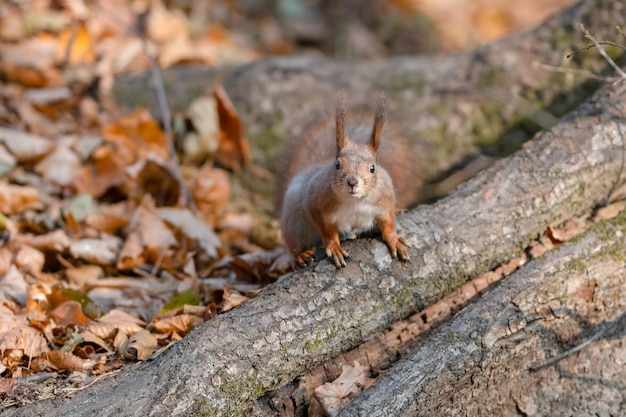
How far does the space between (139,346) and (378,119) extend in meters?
1.05

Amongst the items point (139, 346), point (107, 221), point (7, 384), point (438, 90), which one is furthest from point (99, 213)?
point (438, 90)

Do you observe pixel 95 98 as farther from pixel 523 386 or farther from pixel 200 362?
pixel 523 386

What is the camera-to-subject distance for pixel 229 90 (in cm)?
400

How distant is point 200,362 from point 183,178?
6.27ft

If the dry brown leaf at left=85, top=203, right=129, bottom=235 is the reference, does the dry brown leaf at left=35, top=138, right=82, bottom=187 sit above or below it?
above

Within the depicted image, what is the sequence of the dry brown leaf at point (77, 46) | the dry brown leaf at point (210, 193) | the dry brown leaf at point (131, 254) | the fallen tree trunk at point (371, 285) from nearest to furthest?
the fallen tree trunk at point (371, 285)
the dry brown leaf at point (131, 254)
the dry brown leaf at point (210, 193)
the dry brown leaf at point (77, 46)

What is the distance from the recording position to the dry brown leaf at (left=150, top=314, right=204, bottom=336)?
7.45 ft

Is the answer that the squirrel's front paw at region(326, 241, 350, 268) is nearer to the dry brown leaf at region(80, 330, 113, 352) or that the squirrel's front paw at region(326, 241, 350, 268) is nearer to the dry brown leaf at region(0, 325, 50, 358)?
the dry brown leaf at region(80, 330, 113, 352)

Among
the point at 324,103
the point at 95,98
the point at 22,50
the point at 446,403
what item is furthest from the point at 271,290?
the point at 22,50

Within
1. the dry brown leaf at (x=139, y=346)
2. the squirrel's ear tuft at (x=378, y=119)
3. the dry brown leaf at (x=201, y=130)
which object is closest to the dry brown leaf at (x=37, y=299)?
the dry brown leaf at (x=139, y=346)

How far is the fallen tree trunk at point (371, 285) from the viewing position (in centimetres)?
185

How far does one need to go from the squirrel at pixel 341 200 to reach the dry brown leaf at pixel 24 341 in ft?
2.89

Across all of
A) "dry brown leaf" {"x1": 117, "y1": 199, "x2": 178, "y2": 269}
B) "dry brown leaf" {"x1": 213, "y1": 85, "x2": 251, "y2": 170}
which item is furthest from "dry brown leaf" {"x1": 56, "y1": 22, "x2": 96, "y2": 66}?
"dry brown leaf" {"x1": 117, "y1": 199, "x2": 178, "y2": 269}

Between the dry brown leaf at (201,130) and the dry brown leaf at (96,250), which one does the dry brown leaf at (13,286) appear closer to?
the dry brown leaf at (96,250)
